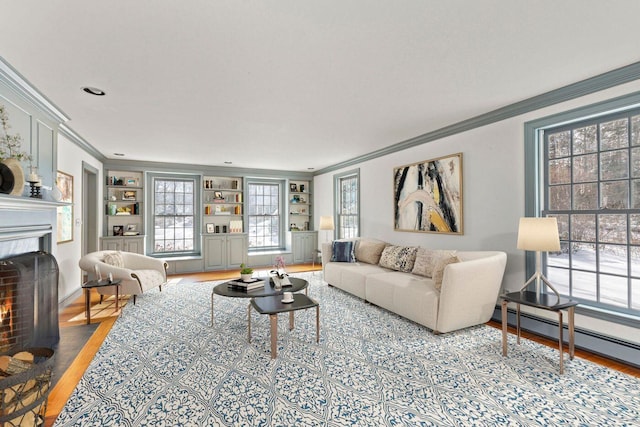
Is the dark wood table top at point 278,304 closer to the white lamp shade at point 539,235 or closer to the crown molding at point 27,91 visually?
the white lamp shade at point 539,235

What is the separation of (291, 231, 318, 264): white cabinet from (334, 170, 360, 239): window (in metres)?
1.24

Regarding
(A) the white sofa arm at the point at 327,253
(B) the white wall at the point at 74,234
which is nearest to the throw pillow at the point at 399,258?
(A) the white sofa arm at the point at 327,253

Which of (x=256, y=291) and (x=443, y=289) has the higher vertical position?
(x=443, y=289)

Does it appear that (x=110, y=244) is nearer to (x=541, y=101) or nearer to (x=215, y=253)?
(x=215, y=253)

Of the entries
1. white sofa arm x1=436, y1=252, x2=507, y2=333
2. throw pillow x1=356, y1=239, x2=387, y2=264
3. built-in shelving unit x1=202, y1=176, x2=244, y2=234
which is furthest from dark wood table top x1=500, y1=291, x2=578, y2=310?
built-in shelving unit x1=202, y1=176, x2=244, y2=234

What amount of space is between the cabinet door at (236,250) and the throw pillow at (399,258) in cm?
382

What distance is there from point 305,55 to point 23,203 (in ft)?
8.77

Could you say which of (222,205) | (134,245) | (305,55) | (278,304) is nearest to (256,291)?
(278,304)

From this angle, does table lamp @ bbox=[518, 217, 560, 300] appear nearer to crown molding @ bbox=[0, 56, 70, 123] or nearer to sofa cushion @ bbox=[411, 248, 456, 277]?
sofa cushion @ bbox=[411, 248, 456, 277]

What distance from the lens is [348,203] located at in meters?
7.03

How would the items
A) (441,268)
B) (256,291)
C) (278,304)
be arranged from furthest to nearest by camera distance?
(256,291) < (441,268) < (278,304)

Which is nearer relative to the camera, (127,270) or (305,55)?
(305,55)

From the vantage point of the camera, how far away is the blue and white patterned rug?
2.02 metres

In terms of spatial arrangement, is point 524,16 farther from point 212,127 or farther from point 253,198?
point 253,198
